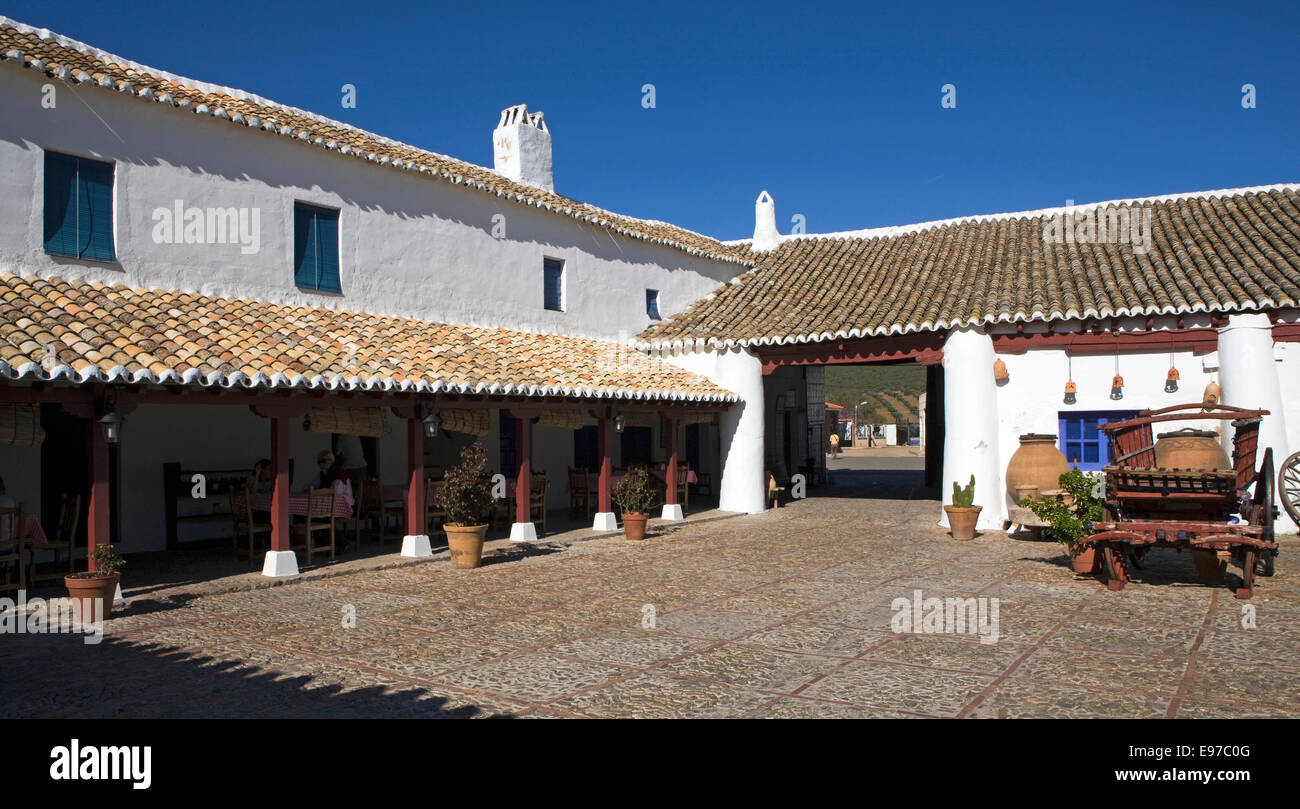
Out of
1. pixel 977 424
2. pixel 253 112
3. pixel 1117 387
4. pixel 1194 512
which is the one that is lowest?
pixel 1194 512

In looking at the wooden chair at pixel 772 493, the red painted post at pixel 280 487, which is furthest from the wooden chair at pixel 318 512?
the wooden chair at pixel 772 493

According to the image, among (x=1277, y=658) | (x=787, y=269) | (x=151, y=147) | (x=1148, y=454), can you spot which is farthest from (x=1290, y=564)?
(x=151, y=147)

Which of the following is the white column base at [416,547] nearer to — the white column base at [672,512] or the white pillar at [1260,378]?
the white column base at [672,512]

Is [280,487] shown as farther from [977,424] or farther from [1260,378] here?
[1260,378]

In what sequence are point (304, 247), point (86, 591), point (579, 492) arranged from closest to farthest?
point (86, 591) < point (304, 247) < point (579, 492)

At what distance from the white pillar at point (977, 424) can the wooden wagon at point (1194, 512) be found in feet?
17.1

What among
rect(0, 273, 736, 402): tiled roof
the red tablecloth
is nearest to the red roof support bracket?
rect(0, 273, 736, 402): tiled roof

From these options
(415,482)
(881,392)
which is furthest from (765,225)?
(881,392)

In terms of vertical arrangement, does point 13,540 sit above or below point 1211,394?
below

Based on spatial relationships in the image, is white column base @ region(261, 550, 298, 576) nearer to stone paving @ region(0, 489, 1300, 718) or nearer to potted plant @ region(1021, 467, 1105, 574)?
stone paving @ region(0, 489, 1300, 718)

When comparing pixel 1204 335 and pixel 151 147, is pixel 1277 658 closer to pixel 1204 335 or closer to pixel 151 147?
pixel 1204 335

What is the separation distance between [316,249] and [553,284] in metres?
5.38

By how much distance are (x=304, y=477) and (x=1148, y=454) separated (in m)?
11.9

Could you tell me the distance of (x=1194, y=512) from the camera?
367 inches
